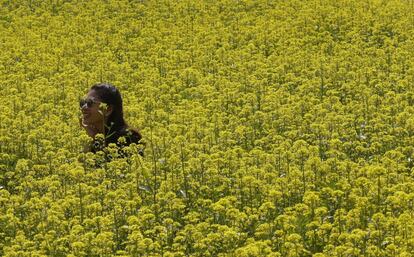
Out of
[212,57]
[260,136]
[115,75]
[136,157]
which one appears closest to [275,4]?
[212,57]

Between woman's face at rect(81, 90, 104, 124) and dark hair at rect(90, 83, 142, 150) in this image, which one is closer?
dark hair at rect(90, 83, 142, 150)

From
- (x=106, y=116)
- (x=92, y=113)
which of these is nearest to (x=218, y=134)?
(x=106, y=116)

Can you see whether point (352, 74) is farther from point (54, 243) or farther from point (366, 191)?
point (54, 243)

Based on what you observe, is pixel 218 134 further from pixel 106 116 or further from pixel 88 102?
pixel 88 102

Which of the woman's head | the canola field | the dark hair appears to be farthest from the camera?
the woman's head

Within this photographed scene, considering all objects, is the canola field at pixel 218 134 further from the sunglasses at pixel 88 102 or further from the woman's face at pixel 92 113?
the sunglasses at pixel 88 102

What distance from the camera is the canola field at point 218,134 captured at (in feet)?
30.2

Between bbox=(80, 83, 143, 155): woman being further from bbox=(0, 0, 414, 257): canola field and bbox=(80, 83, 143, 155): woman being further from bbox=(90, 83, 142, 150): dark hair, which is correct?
bbox=(0, 0, 414, 257): canola field

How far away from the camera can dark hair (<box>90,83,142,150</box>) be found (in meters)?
12.1

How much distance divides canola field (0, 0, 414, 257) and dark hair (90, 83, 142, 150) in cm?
27

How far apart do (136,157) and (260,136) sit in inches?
89.3

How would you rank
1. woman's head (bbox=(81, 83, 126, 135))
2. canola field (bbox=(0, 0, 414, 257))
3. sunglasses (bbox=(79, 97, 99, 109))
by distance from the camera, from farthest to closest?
sunglasses (bbox=(79, 97, 99, 109))
woman's head (bbox=(81, 83, 126, 135))
canola field (bbox=(0, 0, 414, 257))

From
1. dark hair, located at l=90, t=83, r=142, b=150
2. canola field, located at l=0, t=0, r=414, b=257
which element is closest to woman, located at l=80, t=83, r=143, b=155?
dark hair, located at l=90, t=83, r=142, b=150

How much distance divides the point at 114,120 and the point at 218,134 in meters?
1.39
